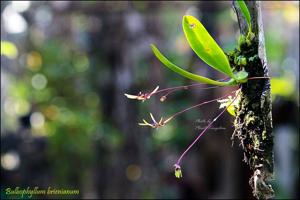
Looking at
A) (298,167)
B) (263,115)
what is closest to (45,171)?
(298,167)

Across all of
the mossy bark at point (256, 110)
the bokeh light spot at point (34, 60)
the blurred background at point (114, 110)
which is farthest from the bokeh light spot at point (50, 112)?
the mossy bark at point (256, 110)

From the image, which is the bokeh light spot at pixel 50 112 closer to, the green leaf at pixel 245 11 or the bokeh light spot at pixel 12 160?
the bokeh light spot at pixel 12 160

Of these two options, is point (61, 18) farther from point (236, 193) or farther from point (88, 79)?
point (236, 193)

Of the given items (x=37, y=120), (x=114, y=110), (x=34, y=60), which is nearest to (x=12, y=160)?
(x=37, y=120)

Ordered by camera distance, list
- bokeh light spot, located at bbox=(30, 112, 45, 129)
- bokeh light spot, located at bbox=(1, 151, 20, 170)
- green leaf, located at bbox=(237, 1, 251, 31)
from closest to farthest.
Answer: green leaf, located at bbox=(237, 1, 251, 31) < bokeh light spot, located at bbox=(1, 151, 20, 170) < bokeh light spot, located at bbox=(30, 112, 45, 129)

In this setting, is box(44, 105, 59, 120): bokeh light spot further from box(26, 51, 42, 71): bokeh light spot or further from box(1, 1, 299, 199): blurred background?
box(26, 51, 42, 71): bokeh light spot

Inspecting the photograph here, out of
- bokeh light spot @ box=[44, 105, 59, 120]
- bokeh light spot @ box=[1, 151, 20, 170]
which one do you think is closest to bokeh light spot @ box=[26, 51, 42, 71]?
bokeh light spot @ box=[44, 105, 59, 120]
